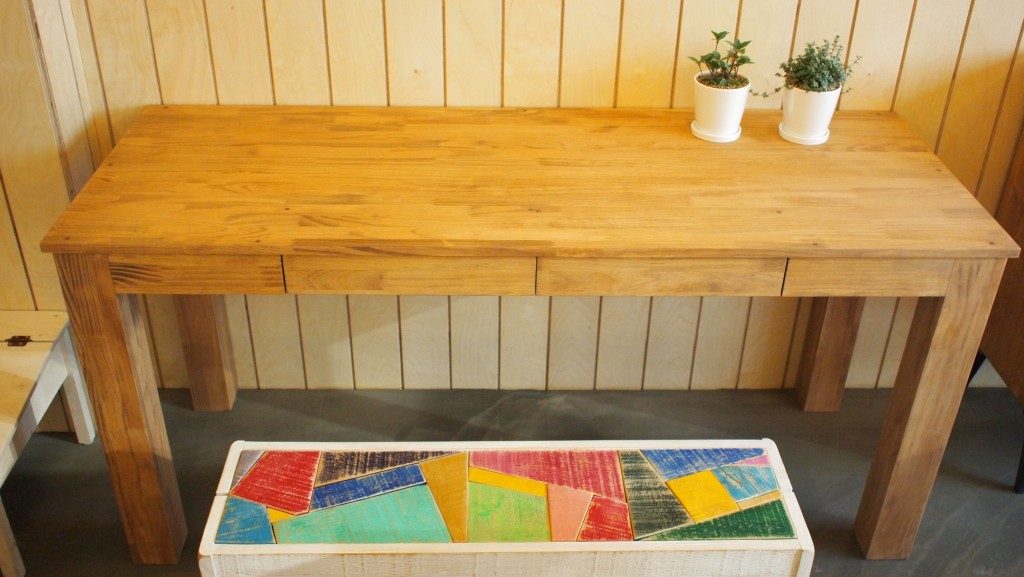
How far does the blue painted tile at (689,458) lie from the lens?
6.18ft

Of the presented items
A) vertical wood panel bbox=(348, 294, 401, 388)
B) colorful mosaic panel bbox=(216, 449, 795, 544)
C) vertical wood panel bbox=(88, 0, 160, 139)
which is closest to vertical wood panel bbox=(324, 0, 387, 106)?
vertical wood panel bbox=(88, 0, 160, 139)

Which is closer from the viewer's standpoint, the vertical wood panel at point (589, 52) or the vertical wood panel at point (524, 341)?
the vertical wood panel at point (589, 52)

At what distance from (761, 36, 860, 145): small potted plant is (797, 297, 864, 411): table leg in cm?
52

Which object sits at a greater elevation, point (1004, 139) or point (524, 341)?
point (1004, 139)

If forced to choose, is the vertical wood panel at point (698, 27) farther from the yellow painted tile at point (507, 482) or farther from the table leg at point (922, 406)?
the yellow painted tile at point (507, 482)

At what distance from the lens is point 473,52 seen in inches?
87.7

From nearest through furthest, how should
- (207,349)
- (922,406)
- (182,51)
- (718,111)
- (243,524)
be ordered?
(243,524) < (922,406) < (718,111) < (182,51) < (207,349)

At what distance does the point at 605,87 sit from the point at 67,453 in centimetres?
166

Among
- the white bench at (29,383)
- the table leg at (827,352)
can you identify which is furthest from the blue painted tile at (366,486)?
the table leg at (827,352)

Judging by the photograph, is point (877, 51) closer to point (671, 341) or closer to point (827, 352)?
point (827, 352)

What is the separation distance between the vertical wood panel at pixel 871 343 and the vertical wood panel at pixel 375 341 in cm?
127

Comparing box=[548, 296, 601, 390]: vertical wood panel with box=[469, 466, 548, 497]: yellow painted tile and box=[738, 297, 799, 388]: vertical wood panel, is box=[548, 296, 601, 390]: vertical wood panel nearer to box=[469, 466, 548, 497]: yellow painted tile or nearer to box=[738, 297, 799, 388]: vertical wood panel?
box=[738, 297, 799, 388]: vertical wood panel

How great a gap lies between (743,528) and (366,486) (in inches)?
28.4

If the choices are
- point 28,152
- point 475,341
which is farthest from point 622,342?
point 28,152
